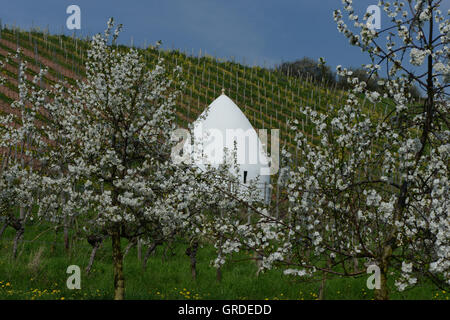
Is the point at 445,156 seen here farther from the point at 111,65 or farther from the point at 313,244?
the point at 111,65

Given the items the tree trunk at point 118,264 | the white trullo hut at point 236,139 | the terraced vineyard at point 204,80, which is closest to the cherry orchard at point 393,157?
the tree trunk at point 118,264

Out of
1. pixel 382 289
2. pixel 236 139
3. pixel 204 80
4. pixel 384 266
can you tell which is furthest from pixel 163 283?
pixel 204 80

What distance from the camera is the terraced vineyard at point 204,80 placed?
34.9m

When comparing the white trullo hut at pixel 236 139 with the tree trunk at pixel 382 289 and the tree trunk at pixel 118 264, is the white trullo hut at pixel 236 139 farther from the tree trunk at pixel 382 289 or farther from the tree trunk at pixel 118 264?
the tree trunk at pixel 382 289

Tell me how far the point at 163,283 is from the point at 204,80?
34.5 metres

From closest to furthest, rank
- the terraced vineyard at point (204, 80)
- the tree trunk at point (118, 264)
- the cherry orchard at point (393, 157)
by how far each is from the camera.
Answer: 1. the cherry orchard at point (393, 157)
2. the tree trunk at point (118, 264)
3. the terraced vineyard at point (204, 80)

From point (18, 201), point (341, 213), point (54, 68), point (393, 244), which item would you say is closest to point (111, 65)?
point (18, 201)

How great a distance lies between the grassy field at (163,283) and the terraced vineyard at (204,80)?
1958cm

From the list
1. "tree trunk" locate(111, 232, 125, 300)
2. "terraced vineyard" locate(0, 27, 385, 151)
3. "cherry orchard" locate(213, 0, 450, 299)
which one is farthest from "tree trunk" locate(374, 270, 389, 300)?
"terraced vineyard" locate(0, 27, 385, 151)

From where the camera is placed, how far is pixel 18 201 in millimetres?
11523

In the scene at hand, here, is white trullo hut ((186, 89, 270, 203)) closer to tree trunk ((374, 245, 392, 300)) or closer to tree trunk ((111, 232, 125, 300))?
tree trunk ((111, 232, 125, 300))

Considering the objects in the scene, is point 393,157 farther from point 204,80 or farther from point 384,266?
point 204,80

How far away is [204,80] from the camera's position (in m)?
43.2

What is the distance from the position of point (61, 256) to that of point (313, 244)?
8.57 metres
